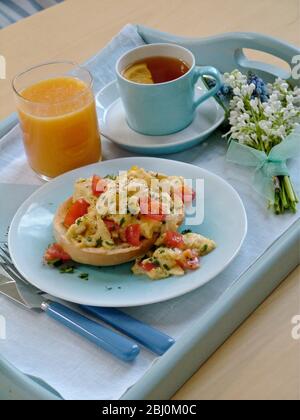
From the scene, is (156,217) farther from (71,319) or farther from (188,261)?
(71,319)

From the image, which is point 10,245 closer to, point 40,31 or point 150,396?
point 150,396

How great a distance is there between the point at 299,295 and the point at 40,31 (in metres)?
1.03

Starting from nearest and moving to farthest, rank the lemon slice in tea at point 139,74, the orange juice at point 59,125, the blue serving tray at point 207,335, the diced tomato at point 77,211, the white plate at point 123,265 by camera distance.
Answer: the blue serving tray at point 207,335 < the white plate at point 123,265 < the diced tomato at point 77,211 < the orange juice at point 59,125 < the lemon slice in tea at point 139,74

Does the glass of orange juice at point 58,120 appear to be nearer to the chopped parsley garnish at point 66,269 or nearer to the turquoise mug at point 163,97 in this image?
the turquoise mug at point 163,97

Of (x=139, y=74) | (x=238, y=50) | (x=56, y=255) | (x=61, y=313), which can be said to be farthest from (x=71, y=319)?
(x=238, y=50)

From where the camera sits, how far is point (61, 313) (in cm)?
101

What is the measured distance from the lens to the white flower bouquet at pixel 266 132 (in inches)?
46.7

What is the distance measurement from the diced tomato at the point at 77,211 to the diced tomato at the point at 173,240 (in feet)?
0.48

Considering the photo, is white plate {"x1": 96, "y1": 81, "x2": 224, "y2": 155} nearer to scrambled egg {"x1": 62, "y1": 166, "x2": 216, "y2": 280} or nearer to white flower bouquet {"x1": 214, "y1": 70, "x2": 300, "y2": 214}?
white flower bouquet {"x1": 214, "y1": 70, "x2": 300, "y2": 214}

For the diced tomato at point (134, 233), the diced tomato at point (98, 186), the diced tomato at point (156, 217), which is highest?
the diced tomato at point (98, 186)

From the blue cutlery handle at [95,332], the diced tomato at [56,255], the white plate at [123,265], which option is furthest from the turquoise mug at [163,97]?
the blue cutlery handle at [95,332]

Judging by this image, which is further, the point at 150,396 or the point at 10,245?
the point at 10,245

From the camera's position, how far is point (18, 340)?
3.28 feet
